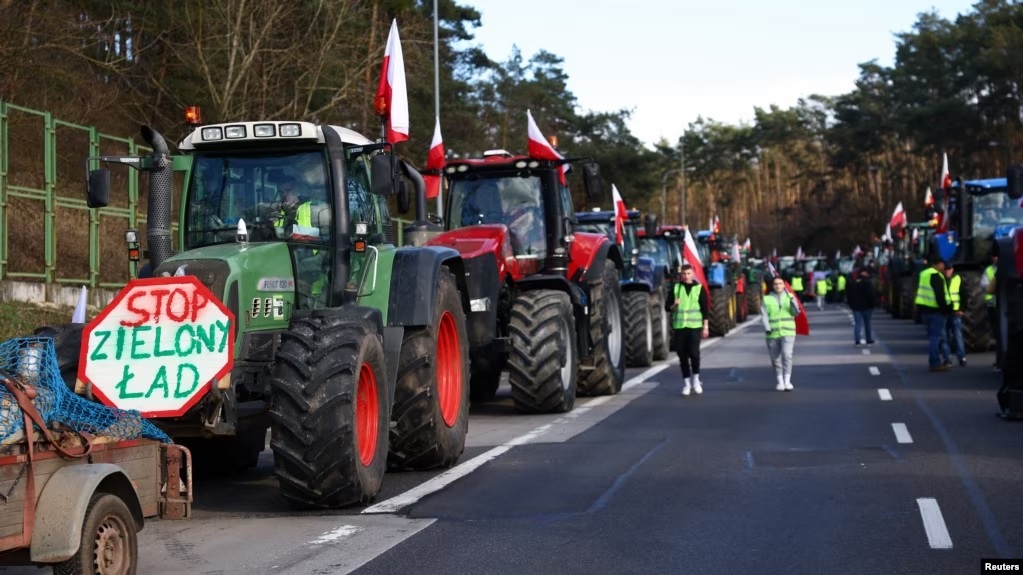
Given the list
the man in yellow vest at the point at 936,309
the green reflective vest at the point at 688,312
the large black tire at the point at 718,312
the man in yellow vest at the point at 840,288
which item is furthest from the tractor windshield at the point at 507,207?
the man in yellow vest at the point at 840,288

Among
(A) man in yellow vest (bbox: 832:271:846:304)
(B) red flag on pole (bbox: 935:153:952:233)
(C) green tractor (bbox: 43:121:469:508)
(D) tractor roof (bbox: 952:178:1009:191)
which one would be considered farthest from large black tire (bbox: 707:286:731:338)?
(A) man in yellow vest (bbox: 832:271:846:304)

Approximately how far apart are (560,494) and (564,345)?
588cm

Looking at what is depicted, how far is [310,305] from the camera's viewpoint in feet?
35.2

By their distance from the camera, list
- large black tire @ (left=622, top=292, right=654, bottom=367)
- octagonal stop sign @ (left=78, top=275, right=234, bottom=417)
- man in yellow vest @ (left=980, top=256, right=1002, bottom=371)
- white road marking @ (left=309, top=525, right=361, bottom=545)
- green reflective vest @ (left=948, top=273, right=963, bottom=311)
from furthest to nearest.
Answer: large black tire @ (left=622, top=292, right=654, bottom=367)
green reflective vest @ (left=948, top=273, right=963, bottom=311)
man in yellow vest @ (left=980, top=256, right=1002, bottom=371)
octagonal stop sign @ (left=78, top=275, right=234, bottom=417)
white road marking @ (left=309, top=525, right=361, bottom=545)

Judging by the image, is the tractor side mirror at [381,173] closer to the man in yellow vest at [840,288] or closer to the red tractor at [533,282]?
the red tractor at [533,282]

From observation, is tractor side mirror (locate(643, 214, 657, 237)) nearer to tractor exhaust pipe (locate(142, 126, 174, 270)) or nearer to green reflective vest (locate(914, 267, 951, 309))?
green reflective vest (locate(914, 267, 951, 309))

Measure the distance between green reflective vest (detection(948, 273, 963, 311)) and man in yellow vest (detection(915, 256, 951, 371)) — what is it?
0.23 meters

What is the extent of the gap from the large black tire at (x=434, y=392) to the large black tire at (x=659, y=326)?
1435 cm

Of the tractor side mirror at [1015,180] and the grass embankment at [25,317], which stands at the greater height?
the tractor side mirror at [1015,180]

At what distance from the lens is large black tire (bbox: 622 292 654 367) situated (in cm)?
2388

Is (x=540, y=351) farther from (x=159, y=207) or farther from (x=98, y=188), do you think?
(x=98, y=188)

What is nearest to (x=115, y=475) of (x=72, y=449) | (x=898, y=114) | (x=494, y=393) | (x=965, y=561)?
(x=72, y=449)

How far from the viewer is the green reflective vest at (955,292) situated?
23453 millimetres

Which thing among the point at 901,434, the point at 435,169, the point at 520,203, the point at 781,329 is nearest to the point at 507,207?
the point at 520,203
